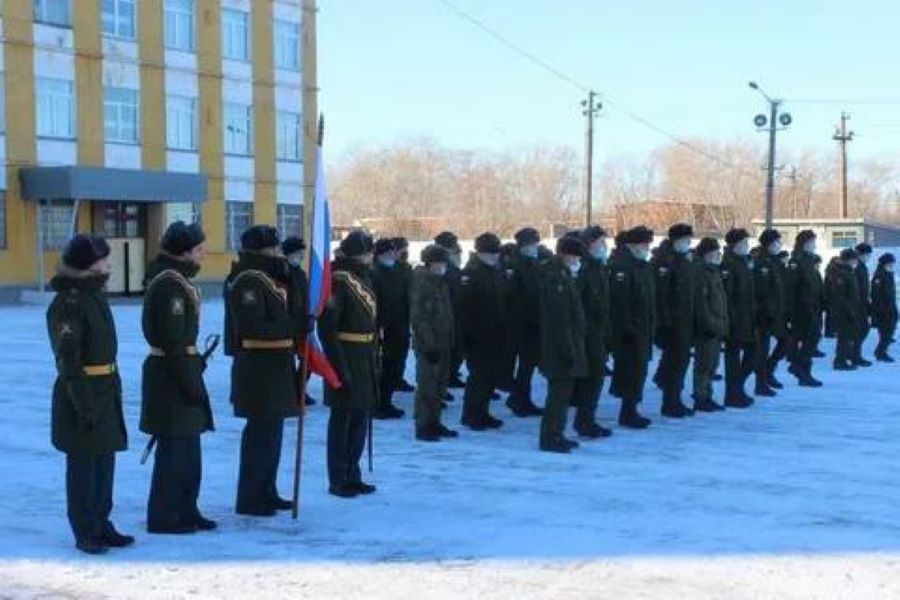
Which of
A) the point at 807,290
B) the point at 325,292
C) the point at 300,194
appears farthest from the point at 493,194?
the point at 325,292

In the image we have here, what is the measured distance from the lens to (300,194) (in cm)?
4325

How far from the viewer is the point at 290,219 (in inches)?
1697

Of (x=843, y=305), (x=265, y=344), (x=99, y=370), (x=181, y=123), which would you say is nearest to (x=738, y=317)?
(x=843, y=305)

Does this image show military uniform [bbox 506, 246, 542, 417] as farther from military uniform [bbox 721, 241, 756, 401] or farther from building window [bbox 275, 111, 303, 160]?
building window [bbox 275, 111, 303, 160]

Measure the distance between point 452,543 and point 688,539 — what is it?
4.57 ft

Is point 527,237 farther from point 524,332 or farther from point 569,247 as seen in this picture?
point 569,247

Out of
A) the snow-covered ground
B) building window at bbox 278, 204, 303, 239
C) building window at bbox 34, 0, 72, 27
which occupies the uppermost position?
building window at bbox 34, 0, 72, 27

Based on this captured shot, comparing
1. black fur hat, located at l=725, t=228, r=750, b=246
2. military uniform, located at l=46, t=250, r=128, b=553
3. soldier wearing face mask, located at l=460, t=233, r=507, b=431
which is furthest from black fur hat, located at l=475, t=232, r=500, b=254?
military uniform, located at l=46, t=250, r=128, b=553

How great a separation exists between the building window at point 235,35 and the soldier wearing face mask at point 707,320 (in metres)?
29.3

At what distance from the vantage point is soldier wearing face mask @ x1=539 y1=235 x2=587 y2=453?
1009cm

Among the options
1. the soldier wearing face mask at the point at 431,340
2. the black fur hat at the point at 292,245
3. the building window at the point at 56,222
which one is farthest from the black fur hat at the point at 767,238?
the building window at the point at 56,222

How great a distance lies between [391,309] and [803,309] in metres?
5.35

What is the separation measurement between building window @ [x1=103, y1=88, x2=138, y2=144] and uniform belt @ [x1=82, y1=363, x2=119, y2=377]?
3014 centimetres

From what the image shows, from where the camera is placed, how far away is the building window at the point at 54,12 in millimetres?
33500
